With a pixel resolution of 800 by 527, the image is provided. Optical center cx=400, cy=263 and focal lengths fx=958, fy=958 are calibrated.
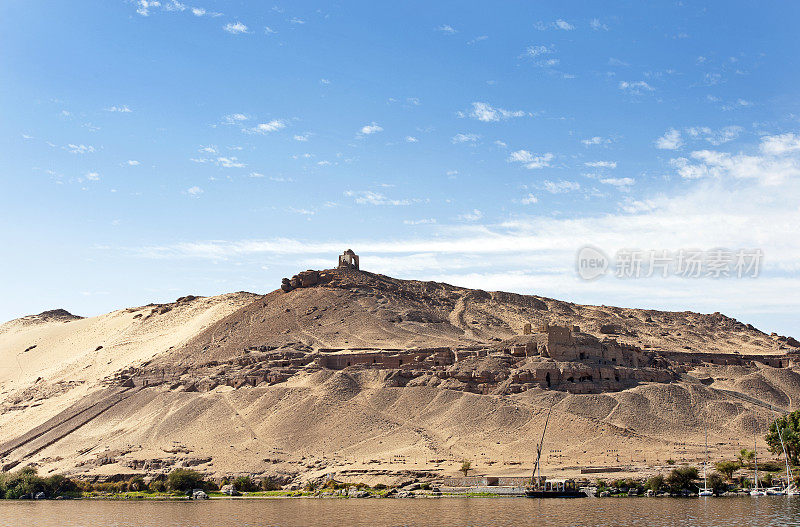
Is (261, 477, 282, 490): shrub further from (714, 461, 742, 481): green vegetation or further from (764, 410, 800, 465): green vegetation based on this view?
(764, 410, 800, 465): green vegetation

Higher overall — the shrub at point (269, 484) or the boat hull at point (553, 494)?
the boat hull at point (553, 494)

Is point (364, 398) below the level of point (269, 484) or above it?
above

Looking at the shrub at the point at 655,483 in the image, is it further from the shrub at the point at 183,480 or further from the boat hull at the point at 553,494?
the shrub at the point at 183,480

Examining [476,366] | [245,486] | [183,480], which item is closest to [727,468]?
[476,366]

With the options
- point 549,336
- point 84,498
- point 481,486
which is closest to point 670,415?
point 549,336

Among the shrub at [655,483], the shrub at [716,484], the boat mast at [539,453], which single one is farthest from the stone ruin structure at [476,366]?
the shrub at [716,484]

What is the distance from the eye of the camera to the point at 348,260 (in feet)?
386

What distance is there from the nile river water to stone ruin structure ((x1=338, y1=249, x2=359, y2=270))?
56.3 meters

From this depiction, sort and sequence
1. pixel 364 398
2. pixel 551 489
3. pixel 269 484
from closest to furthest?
1. pixel 551 489
2. pixel 269 484
3. pixel 364 398

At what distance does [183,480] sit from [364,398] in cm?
1699

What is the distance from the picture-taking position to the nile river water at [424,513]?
4503 centimetres

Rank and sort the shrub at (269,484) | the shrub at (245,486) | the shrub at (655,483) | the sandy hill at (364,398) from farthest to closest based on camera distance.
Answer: the sandy hill at (364,398) < the shrub at (245,486) < the shrub at (269,484) < the shrub at (655,483)

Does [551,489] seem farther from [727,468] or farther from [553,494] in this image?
[727,468]

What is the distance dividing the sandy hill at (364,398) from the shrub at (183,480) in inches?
80.1
